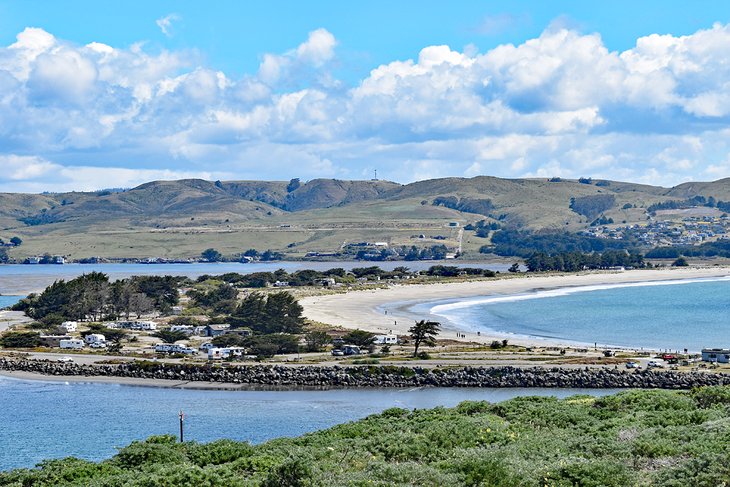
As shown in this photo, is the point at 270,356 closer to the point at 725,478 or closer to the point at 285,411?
the point at 285,411

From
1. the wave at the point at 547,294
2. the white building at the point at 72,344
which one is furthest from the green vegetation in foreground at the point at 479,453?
the wave at the point at 547,294

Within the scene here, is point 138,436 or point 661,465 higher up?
point 661,465

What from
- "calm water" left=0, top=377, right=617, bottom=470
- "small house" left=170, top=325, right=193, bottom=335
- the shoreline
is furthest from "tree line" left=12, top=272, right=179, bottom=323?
"calm water" left=0, top=377, right=617, bottom=470

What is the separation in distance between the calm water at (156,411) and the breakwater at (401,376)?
167 centimetres

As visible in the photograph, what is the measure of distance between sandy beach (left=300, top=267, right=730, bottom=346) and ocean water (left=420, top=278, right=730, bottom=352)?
4343 millimetres

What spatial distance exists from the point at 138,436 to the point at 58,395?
571 inches

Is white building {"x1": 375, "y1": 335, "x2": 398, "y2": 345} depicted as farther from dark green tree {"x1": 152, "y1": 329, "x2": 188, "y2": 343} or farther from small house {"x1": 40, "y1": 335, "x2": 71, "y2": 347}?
small house {"x1": 40, "y1": 335, "x2": 71, "y2": 347}

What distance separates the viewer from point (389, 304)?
397 feet

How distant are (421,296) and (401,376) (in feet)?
246

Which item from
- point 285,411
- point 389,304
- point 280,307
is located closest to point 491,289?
point 389,304

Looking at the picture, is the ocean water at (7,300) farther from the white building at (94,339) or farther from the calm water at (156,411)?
the calm water at (156,411)

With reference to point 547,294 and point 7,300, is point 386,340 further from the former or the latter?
point 7,300

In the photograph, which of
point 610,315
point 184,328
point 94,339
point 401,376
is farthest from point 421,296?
point 401,376

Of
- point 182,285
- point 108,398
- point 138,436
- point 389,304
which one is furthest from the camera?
point 182,285
